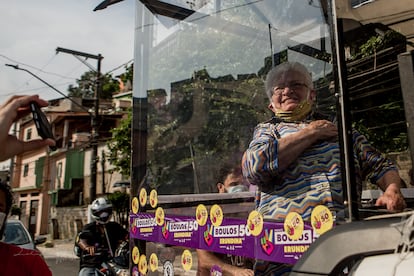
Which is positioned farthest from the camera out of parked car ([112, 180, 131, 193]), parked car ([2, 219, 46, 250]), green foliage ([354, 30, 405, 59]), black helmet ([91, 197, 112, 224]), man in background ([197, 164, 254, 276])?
parked car ([112, 180, 131, 193])

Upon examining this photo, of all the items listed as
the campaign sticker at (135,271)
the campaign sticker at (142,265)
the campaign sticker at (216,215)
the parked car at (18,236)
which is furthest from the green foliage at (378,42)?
the parked car at (18,236)

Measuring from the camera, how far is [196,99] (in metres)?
2.44

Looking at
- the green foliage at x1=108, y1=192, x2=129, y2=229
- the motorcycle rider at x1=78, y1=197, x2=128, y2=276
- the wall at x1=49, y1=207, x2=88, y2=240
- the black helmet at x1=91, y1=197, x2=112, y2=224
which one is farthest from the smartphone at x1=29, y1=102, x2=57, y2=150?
the wall at x1=49, y1=207, x2=88, y2=240

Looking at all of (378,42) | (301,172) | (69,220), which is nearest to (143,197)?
(301,172)

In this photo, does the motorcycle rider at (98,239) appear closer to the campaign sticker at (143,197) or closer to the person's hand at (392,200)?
the campaign sticker at (143,197)

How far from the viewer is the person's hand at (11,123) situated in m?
1.35

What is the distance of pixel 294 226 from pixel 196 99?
3.98ft

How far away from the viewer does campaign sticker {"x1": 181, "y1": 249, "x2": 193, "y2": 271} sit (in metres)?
1.90

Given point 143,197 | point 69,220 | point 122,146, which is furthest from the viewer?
point 69,220

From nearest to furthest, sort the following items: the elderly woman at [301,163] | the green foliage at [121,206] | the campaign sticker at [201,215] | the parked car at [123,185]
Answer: the elderly woman at [301,163] < the campaign sticker at [201,215] < the parked car at [123,185] < the green foliage at [121,206]

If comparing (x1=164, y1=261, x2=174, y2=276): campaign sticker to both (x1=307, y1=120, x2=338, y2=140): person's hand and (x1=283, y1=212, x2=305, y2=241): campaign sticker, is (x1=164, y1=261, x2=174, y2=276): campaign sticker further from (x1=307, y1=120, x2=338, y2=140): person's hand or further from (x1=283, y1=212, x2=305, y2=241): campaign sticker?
(x1=307, y1=120, x2=338, y2=140): person's hand

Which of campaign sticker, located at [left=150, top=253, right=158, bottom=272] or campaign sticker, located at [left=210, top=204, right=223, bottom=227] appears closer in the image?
campaign sticker, located at [left=210, top=204, right=223, bottom=227]

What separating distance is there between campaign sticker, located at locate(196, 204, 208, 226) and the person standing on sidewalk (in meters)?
0.68

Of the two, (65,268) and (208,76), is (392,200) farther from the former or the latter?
(65,268)
